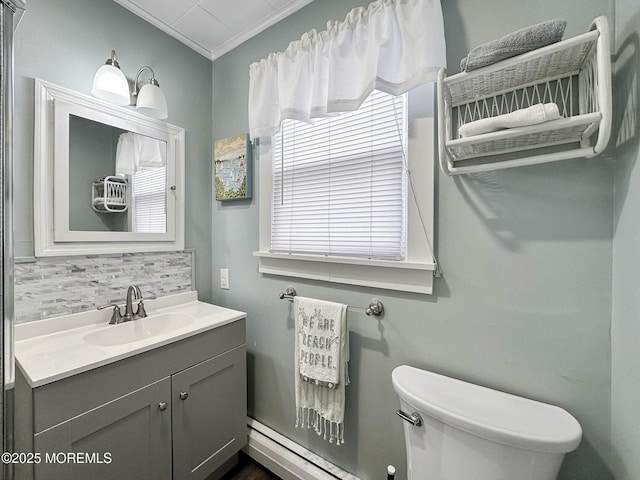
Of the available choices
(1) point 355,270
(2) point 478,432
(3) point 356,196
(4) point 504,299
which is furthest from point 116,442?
(4) point 504,299

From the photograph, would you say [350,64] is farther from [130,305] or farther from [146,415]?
[146,415]

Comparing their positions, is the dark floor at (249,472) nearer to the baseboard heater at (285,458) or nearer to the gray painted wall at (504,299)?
the baseboard heater at (285,458)

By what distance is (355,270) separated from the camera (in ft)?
3.97

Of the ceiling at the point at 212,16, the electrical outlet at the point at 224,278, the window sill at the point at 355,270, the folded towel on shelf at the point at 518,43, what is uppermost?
the ceiling at the point at 212,16

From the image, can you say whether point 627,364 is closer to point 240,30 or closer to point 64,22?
point 240,30

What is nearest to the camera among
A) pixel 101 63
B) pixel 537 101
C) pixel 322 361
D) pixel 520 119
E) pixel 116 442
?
pixel 520 119

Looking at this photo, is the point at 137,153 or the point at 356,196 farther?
the point at 137,153

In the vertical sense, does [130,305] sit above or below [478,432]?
above

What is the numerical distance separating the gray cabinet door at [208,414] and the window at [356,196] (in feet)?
1.77

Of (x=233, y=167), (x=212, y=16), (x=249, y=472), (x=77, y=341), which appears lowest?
(x=249, y=472)

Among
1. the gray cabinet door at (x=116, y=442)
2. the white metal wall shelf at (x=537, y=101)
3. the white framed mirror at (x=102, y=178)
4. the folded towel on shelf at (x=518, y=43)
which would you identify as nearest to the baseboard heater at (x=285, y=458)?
the gray cabinet door at (x=116, y=442)

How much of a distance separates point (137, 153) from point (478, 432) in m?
1.84

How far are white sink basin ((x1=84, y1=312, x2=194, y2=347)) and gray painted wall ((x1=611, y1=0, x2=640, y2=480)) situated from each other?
5.15 ft

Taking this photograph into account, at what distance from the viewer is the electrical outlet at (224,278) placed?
67.8 inches
